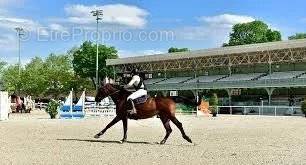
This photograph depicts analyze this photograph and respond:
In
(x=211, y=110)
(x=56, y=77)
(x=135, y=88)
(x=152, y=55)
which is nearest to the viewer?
(x=135, y=88)

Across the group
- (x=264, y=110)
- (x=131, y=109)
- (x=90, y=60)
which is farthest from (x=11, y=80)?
(x=131, y=109)

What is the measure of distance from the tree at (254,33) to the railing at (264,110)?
140 ft

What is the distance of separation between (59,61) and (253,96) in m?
50.4

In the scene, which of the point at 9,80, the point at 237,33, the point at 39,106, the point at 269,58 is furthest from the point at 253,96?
the point at 9,80

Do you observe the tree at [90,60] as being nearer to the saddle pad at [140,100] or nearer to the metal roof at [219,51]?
the metal roof at [219,51]

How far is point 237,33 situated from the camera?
320 ft

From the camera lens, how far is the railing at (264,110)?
4784 cm

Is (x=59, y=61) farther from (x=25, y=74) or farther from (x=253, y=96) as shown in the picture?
(x=253, y=96)

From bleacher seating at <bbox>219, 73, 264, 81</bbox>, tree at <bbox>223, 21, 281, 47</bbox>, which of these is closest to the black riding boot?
→ bleacher seating at <bbox>219, 73, 264, 81</bbox>

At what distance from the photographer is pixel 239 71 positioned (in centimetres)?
6931

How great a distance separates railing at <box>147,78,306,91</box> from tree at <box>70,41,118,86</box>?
20700 mm

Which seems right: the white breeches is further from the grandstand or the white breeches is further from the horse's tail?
the grandstand

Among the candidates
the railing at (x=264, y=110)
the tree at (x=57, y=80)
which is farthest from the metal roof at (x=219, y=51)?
the tree at (x=57, y=80)

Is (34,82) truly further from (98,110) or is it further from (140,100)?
(140,100)
